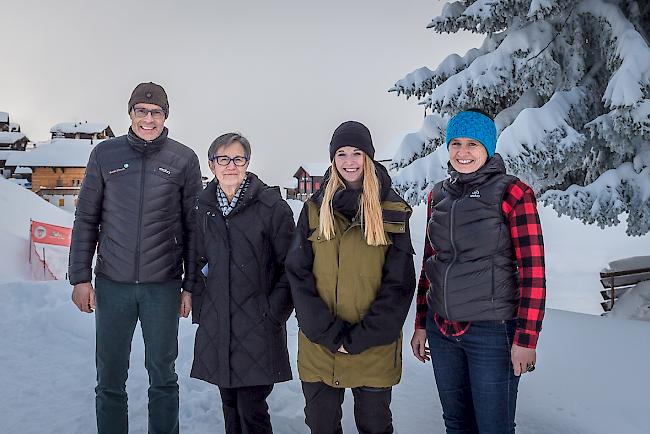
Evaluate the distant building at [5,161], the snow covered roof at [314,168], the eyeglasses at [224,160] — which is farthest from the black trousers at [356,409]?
the distant building at [5,161]

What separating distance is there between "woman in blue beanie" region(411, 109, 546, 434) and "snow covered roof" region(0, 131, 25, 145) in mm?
71204

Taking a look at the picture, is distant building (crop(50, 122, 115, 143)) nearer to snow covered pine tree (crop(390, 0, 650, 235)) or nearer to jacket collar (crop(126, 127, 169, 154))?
snow covered pine tree (crop(390, 0, 650, 235))

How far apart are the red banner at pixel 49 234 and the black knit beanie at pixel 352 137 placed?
17192 mm

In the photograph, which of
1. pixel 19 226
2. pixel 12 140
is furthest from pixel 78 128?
pixel 19 226

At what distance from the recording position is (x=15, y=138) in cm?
6028

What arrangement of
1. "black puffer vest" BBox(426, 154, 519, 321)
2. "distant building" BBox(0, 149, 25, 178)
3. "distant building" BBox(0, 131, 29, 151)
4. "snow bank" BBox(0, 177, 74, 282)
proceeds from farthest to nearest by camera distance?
1. "distant building" BBox(0, 131, 29, 151)
2. "distant building" BBox(0, 149, 25, 178)
3. "snow bank" BBox(0, 177, 74, 282)
4. "black puffer vest" BBox(426, 154, 519, 321)

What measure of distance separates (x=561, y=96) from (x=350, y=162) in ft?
17.5

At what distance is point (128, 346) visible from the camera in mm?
3477

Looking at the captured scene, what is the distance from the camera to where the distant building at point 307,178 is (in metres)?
63.7

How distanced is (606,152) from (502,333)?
228 inches

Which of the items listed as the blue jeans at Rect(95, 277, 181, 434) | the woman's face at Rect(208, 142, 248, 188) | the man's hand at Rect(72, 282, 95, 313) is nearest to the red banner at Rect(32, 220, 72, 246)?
the man's hand at Rect(72, 282, 95, 313)

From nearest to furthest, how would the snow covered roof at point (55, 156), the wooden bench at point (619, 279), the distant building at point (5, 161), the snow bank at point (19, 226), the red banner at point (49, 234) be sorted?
the wooden bench at point (619, 279)
the snow bank at point (19, 226)
the red banner at point (49, 234)
the snow covered roof at point (55, 156)
the distant building at point (5, 161)

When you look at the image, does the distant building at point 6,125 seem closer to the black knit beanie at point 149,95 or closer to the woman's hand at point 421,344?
the black knit beanie at point 149,95

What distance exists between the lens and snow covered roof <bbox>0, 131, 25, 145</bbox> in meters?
59.3
